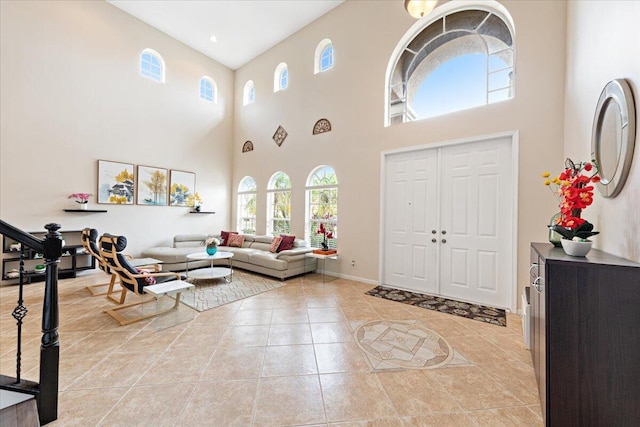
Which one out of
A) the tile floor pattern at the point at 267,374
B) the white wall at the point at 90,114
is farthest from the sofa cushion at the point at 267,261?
the white wall at the point at 90,114

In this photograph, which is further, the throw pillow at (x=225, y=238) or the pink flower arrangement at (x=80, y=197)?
the throw pillow at (x=225, y=238)

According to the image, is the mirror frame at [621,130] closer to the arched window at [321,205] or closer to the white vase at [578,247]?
the white vase at [578,247]

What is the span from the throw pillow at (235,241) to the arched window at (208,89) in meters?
4.13

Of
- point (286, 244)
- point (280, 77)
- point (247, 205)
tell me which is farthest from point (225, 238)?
point (280, 77)

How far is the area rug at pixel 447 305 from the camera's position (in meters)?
3.38

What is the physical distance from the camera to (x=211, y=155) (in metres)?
7.56

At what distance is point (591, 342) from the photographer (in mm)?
1389

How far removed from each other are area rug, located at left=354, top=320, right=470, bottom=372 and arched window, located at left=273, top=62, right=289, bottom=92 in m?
6.32

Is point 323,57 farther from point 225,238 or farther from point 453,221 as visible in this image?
point 225,238

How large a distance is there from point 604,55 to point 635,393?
2.43m

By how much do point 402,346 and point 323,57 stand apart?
6.16 metres

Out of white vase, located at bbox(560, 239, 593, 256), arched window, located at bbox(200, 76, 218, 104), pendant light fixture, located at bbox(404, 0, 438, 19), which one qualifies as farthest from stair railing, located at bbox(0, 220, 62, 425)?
arched window, located at bbox(200, 76, 218, 104)

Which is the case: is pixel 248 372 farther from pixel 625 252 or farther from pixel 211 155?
pixel 211 155

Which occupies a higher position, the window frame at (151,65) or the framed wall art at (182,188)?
the window frame at (151,65)
